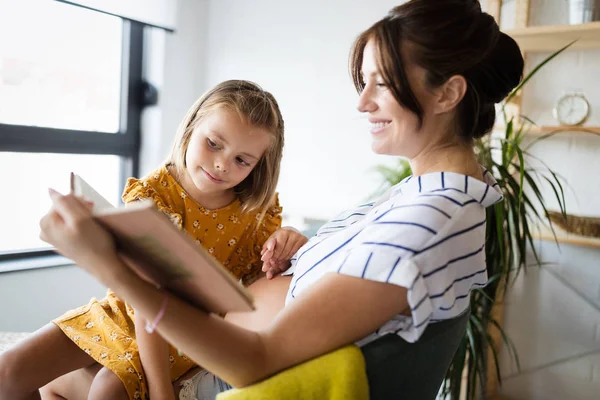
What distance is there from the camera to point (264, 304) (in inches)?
45.6

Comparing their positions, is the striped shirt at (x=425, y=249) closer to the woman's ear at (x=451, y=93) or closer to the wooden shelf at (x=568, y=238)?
the woman's ear at (x=451, y=93)

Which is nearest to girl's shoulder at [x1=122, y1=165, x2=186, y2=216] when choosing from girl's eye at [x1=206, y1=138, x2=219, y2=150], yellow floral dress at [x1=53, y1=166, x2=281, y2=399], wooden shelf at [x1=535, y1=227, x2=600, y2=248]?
yellow floral dress at [x1=53, y1=166, x2=281, y2=399]

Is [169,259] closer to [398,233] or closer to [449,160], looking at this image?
[398,233]

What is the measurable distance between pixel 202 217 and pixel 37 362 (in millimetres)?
482

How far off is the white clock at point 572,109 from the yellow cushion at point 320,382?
1806mm

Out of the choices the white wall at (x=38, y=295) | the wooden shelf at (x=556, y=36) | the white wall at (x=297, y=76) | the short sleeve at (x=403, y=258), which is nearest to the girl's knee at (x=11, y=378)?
the short sleeve at (x=403, y=258)

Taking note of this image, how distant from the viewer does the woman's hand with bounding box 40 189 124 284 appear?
713mm

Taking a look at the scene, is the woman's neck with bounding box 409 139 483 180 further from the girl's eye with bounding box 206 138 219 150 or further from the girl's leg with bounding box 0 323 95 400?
the girl's leg with bounding box 0 323 95 400

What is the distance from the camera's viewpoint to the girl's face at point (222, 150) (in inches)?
52.5

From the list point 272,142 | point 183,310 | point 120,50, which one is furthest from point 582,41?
point 120,50

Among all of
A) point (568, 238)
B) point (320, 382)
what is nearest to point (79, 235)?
point (320, 382)

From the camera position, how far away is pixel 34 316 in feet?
7.97

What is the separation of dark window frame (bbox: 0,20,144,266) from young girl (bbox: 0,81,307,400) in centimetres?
142

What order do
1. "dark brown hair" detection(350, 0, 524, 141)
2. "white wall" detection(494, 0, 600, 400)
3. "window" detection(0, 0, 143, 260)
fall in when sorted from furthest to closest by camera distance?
"window" detection(0, 0, 143, 260), "white wall" detection(494, 0, 600, 400), "dark brown hair" detection(350, 0, 524, 141)
